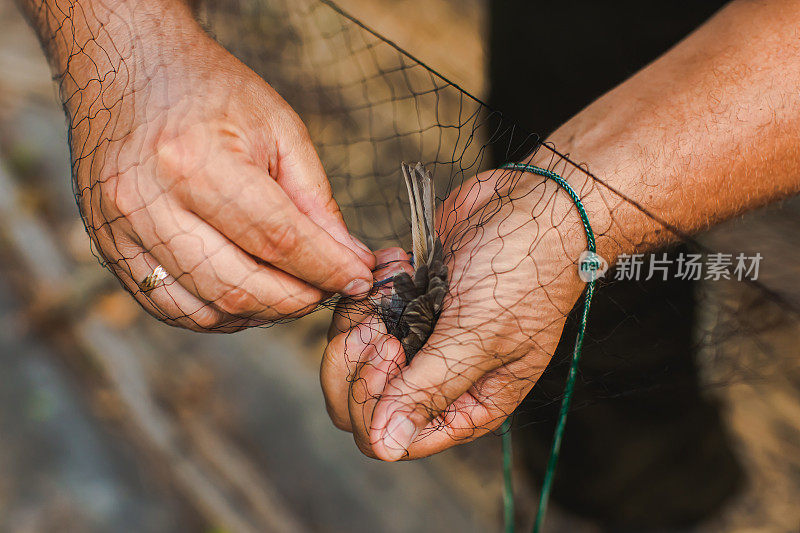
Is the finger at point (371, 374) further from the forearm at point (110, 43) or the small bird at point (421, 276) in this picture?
the forearm at point (110, 43)

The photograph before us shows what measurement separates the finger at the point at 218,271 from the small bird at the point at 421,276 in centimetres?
18

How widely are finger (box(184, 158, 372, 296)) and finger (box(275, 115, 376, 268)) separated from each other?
0.24ft

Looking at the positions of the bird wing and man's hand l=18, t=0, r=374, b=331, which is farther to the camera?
the bird wing

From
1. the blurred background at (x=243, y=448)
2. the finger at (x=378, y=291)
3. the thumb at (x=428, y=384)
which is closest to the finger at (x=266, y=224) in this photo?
the finger at (x=378, y=291)

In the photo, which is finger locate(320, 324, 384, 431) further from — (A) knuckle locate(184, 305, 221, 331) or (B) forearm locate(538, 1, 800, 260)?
(B) forearm locate(538, 1, 800, 260)

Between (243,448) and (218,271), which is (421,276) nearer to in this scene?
(218,271)

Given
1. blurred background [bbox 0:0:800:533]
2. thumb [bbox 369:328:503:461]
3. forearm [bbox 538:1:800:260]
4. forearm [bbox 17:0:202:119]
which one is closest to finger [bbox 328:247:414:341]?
thumb [bbox 369:328:503:461]

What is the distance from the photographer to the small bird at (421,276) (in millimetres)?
1142

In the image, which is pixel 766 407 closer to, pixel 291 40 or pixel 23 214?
pixel 291 40

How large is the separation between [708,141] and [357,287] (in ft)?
2.25

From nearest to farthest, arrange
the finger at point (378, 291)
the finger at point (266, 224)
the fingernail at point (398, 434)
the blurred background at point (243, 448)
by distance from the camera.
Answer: the finger at point (266, 224) < the fingernail at point (398, 434) < the finger at point (378, 291) < the blurred background at point (243, 448)

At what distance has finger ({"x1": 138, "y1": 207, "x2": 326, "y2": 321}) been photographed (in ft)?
3.47

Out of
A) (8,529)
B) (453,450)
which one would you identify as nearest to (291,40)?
(453,450)

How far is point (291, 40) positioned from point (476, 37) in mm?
1209
